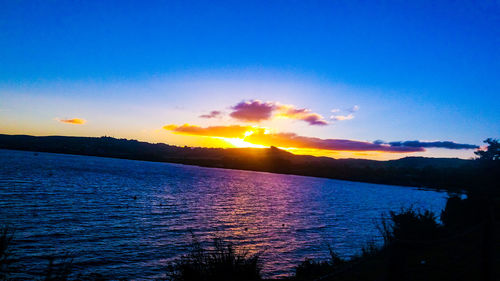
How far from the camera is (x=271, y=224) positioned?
39.9 meters

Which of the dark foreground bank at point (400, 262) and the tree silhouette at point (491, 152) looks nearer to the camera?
the dark foreground bank at point (400, 262)

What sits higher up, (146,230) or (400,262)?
(400,262)

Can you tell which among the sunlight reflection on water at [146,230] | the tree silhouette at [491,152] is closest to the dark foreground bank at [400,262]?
the sunlight reflection on water at [146,230]

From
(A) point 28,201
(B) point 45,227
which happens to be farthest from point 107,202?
(B) point 45,227

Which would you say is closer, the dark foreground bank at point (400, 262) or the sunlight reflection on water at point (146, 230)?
the dark foreground bank at point (400, 262)

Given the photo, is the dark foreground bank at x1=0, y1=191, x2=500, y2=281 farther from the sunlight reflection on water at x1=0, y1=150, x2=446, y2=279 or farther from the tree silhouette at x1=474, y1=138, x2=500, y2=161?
the tree silhouette at x1=474, y1=138, x2=500, y2=161

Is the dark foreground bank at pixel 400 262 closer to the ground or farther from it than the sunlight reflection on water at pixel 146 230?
farther from it

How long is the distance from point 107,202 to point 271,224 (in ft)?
81.8

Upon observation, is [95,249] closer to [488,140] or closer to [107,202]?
[107,202]

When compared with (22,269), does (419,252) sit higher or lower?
higher

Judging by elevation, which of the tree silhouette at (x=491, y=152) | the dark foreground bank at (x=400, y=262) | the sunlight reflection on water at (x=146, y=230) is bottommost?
the sunlight reflection on water at (x=146, y=230)

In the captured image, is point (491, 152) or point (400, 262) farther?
point (491, 152)

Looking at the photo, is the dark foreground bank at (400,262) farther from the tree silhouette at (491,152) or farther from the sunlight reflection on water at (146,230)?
the tree silhouette at (491,152)

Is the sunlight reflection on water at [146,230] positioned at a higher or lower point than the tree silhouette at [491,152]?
lower
